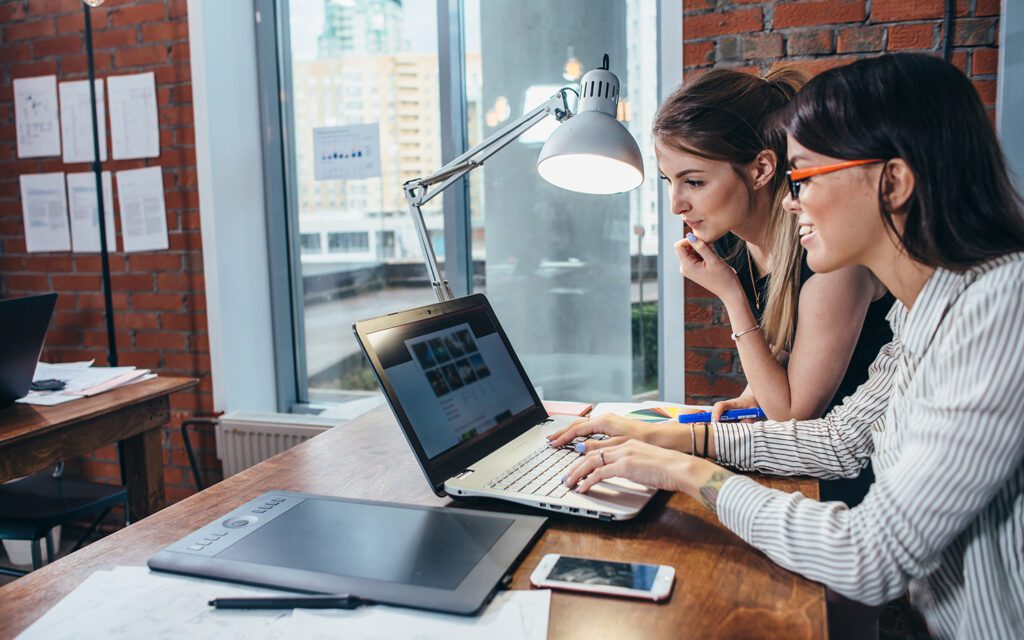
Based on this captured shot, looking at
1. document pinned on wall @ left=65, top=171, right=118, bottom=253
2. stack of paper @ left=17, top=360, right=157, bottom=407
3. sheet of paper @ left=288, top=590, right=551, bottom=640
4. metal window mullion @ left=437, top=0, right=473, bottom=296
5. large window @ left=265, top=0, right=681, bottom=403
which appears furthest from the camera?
document pinned on wall @ left=65, top=171, right=118, bottom=253

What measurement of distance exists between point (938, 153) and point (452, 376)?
0.71 meters

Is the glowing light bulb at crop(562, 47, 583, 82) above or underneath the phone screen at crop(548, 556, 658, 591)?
above

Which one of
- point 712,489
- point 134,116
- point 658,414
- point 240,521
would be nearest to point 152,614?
point 240,521

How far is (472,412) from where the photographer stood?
1155 millimetres

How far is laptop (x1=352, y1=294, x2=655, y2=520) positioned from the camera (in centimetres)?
98

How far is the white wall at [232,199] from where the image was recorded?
245 cm

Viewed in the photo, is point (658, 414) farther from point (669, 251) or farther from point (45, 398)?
point (45, 398)

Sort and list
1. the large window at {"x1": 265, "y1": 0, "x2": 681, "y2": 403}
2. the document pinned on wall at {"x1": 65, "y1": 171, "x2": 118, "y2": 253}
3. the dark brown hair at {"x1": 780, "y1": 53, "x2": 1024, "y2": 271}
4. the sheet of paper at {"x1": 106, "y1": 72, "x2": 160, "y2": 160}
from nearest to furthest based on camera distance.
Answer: the dark brown hair at {"x1": 780, "y1": 53, "x2": 1024, "y2": 271} → the large window at {"x1": 265, "y1": 0, "x2": 681, "y2": 403} → the sheet of paper at {"x1": 106, "y1": 72, "x2": 160, "y2": 160} → the document pinned on wall at {"x1": 65, "y1": 171, "x2": 118, "y2": 253}

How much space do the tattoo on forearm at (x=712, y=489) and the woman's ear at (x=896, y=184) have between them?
36cm

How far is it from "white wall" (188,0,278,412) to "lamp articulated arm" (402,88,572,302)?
1356 millimetres

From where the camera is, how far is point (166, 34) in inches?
97.5

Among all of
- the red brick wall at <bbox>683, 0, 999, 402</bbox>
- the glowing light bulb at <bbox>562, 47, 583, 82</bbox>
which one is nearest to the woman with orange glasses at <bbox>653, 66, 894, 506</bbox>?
the red brick wall at <bbox>683, 0, 999, 402</bbox>

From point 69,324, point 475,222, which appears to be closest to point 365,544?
point 475,222

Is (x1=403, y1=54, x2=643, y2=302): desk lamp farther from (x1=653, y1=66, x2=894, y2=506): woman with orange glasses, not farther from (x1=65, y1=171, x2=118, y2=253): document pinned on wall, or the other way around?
(x1=65, y1=171, x2=118, y2=253): document pinned on wall
